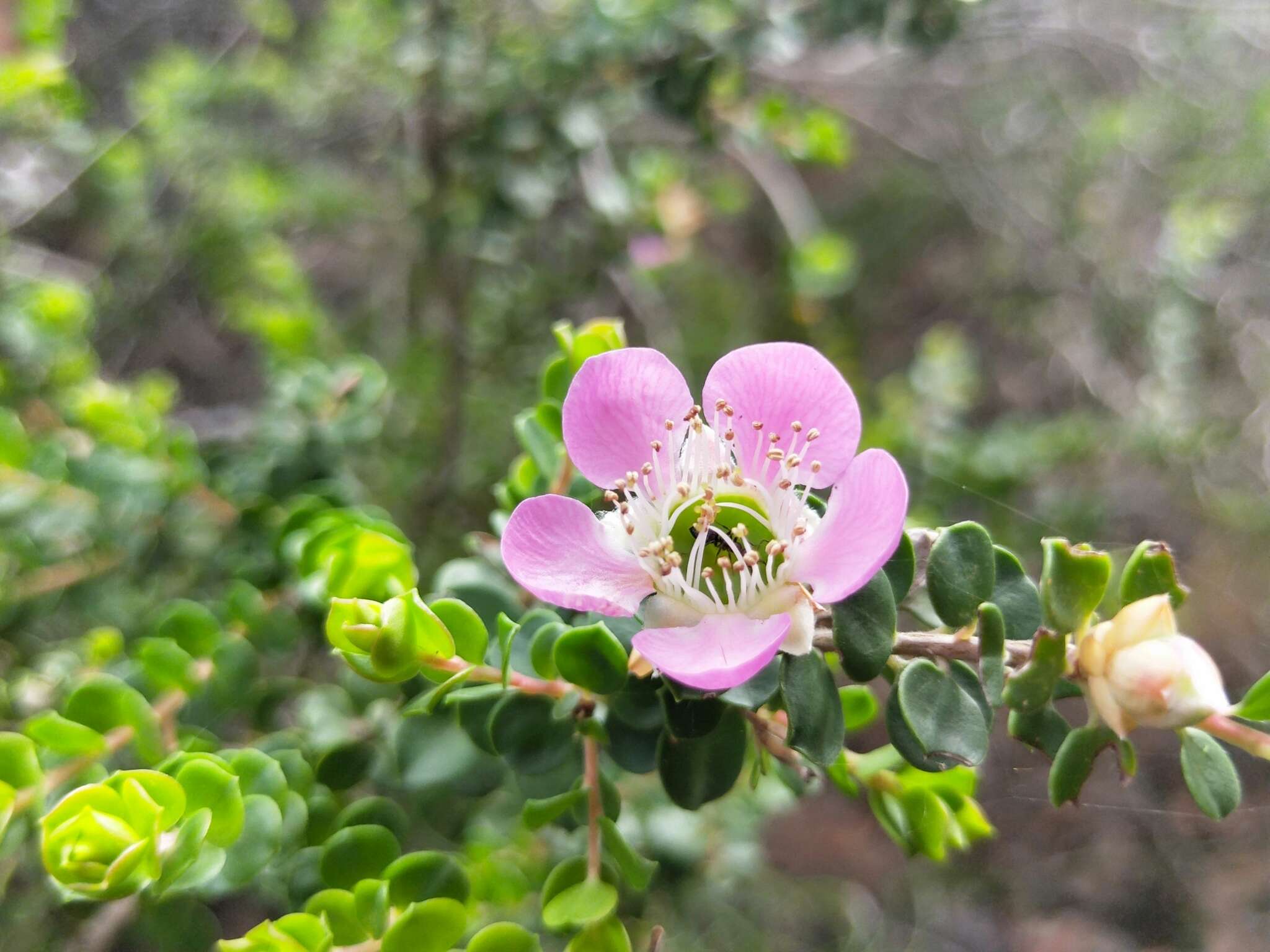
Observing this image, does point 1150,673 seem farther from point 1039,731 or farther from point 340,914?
point 340,914

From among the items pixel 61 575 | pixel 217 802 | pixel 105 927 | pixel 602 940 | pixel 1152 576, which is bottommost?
pixel 105 927

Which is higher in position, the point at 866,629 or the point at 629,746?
the point at 866,629

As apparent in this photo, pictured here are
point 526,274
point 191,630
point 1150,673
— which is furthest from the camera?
point 526,274

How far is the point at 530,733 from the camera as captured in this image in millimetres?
477

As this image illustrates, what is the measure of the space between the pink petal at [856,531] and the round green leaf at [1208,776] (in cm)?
17

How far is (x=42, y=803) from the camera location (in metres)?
0.51

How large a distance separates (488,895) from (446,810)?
0.27ft

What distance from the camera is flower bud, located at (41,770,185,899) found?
1.26ft

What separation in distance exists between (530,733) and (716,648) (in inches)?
5.6

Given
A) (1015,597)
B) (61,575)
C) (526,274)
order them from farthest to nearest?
(526,274) < (61,575) < (1015,597)

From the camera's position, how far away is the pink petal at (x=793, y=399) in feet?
1.40

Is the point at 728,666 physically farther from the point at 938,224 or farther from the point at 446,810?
the point at 938,224

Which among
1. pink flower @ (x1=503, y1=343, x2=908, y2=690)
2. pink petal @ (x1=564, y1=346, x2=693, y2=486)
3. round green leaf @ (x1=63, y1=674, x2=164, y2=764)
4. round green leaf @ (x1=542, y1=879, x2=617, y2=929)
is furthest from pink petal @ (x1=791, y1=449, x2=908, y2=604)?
round green leaf @ (x1=63, y1=674, x2=164, y2=764)

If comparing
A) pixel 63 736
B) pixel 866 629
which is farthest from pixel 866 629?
pixel 63 736
